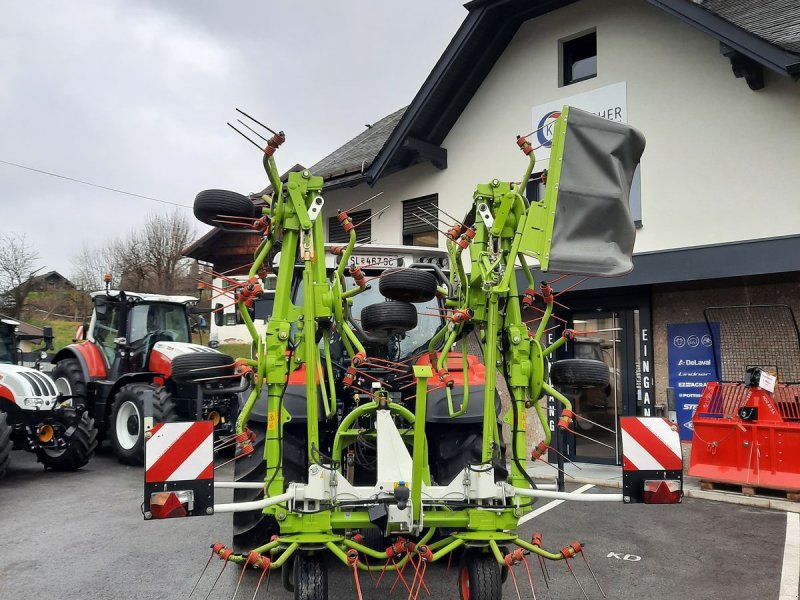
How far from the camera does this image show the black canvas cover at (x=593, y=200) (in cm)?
351

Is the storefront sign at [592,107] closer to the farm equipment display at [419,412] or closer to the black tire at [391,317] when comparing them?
the farm equipment display at [419,412]

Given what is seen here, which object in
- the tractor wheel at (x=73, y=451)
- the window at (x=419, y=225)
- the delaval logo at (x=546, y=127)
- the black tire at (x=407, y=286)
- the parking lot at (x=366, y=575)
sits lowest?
the parking lot at (x=366, y=575)

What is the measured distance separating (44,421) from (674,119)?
899cm

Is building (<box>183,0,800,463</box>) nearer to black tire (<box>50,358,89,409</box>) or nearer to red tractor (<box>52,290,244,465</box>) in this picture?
red tractor (<box>52,290,244,465</box>)

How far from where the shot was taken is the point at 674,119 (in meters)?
8.17

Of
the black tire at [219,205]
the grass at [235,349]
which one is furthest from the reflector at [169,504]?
the grass at [235,349]

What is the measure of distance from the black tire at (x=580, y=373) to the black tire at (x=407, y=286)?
3.01 ft

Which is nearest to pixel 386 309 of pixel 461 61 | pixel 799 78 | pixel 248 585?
pixel 248 585

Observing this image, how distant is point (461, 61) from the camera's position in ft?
33.3

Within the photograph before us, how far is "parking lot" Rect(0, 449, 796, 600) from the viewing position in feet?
14.0

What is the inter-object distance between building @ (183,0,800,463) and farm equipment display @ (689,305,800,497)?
0.30m

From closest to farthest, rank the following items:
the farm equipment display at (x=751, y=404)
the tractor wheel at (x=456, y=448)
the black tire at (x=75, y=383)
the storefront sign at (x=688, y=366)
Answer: the tractor wheel at (x=456, y=448)
the farm equipment display at (x=751, y=404)
the storefront sign at (x=688, y=366)
the black tire at (x=75, y=383)

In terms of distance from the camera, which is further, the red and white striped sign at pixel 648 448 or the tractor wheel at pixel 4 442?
the tractor wheel at pixel 4 442

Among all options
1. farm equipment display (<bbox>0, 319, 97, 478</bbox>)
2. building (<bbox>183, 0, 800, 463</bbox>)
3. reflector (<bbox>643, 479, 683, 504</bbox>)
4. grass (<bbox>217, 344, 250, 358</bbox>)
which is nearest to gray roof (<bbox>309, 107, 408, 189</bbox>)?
building (<bbox>183, 0, 800, 463</bbox>)
